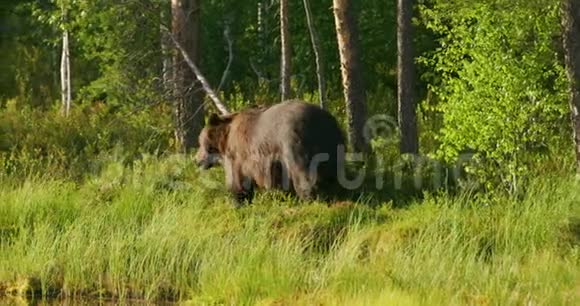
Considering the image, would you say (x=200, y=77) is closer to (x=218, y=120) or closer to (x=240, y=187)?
(x=218, y=120)

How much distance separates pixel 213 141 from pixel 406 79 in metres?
2.70

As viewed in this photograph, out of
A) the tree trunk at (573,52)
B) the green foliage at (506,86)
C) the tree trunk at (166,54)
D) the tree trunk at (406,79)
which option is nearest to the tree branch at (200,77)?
the tree trunk at (166,54)

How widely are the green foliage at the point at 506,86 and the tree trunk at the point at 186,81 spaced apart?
472 centimetres

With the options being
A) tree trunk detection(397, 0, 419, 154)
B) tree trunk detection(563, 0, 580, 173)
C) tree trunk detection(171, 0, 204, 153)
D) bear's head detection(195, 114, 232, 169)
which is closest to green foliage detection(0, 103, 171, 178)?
tree trunk detection(171, 0, 204, 153)

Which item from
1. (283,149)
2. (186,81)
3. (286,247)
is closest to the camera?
(286,247)

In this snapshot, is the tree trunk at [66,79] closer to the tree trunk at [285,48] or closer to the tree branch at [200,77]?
the tree branch at [200,77]

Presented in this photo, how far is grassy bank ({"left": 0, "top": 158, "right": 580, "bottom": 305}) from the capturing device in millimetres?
11203

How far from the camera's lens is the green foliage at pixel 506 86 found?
1426 centimetres

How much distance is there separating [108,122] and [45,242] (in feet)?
27.4

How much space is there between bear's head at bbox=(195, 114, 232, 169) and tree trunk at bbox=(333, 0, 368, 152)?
1689mm

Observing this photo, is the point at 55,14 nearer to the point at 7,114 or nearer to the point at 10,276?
the point at 7,114

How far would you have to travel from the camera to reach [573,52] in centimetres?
1350

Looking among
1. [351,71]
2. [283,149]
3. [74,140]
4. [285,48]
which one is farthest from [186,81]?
[283,149]

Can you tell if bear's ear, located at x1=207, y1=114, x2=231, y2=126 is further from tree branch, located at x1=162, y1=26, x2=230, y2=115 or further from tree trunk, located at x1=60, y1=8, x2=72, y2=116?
tree trunk, located at x1=60, y1=8, x2=72, y2=116
